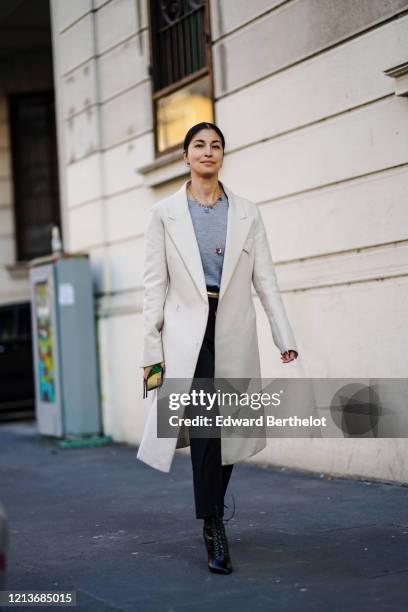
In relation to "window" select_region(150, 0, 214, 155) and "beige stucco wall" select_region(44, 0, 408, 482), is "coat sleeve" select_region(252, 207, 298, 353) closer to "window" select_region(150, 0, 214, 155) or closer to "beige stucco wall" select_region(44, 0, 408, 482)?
"beige stucco wall" select_region(44, 0, 408, 482)

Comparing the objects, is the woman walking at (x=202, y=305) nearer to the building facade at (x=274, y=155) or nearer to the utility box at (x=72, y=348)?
the building facade at (x=274, y=155)

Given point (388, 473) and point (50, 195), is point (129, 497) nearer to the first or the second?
point (388, 473)

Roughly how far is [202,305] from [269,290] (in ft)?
1.43

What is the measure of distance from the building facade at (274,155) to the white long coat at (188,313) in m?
2.01

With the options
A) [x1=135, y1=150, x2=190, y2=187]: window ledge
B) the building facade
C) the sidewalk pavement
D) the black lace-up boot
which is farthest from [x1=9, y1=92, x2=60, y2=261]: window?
the black lace-up boot

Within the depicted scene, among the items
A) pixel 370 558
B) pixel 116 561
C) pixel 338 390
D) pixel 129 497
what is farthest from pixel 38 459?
pixel 370 558

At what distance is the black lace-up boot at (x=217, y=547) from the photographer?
14.7ft

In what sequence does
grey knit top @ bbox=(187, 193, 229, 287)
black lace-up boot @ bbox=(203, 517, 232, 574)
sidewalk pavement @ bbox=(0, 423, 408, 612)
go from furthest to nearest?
grey knit top @ bbox=(187, 193, 229, 287) < black lace-up boot @ bbox=(203, 517, 232, 574) < sidewalk pavement @ bbox=(0, 423, 408, 612)

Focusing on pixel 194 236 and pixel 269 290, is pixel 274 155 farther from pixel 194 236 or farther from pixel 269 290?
pixel 194 236

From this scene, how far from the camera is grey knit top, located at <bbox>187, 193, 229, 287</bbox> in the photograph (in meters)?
4.82

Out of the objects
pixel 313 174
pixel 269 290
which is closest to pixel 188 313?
pixel 269 290

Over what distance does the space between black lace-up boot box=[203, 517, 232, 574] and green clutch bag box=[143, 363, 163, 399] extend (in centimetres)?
67

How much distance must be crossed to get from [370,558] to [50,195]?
13.1 meters

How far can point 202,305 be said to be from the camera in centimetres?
474
